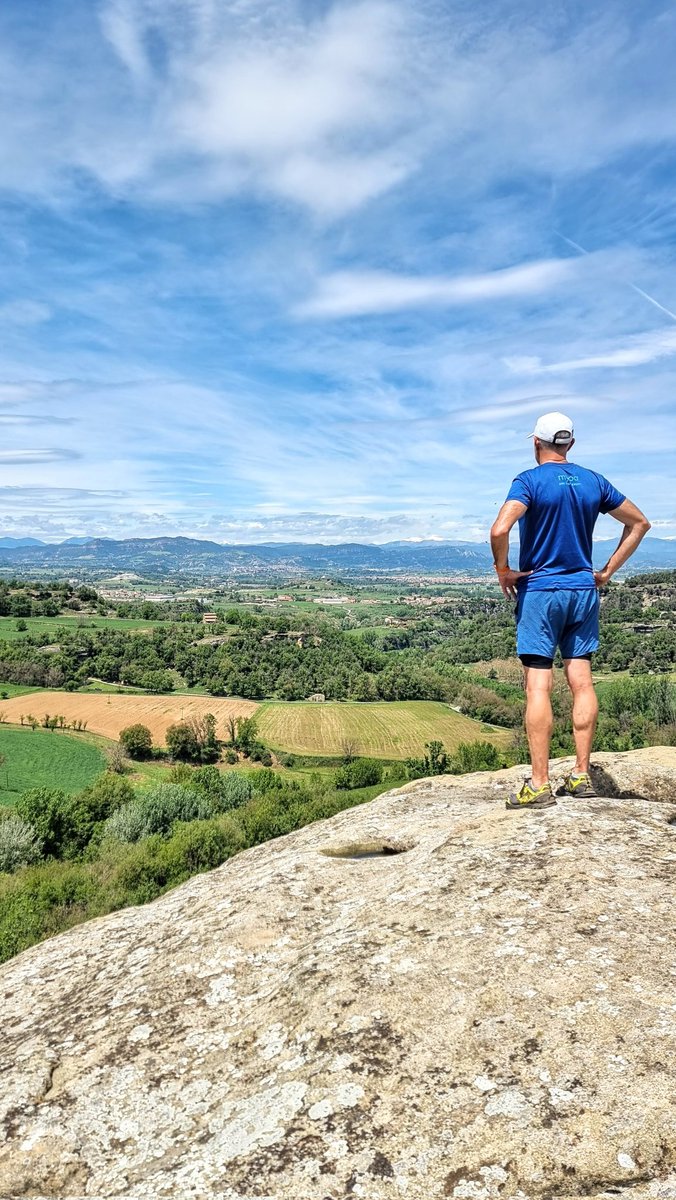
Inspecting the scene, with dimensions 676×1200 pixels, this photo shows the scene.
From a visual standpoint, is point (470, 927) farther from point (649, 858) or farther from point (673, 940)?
point (649, 858)

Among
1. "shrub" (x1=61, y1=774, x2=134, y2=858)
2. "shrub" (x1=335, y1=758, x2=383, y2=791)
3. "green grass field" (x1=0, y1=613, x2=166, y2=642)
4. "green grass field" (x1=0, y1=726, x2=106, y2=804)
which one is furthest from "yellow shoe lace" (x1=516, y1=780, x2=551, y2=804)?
"green grass field" (x1=0, y1=613, x2=166, y2=642)

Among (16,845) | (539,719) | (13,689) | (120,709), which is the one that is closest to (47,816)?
(16,845)

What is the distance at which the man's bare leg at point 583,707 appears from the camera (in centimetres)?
686

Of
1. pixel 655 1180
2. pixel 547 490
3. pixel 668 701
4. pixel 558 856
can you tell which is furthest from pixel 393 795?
pixel 668 701

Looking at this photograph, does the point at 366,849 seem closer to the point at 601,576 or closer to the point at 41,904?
the point at 601,576

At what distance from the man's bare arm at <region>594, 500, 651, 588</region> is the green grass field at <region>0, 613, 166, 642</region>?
12813 centimetres

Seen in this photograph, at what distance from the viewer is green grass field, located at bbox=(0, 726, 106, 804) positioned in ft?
189

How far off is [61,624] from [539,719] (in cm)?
15205

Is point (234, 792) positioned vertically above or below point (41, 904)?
below

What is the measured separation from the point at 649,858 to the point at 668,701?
91.1 metres

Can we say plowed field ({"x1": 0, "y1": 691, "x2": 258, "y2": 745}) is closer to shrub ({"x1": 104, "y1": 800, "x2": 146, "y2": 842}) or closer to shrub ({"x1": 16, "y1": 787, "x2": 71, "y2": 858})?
shrub ({"x1": 16, "y1": 787, "x2": 71, "y2": 858})

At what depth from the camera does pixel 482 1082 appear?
319 cm

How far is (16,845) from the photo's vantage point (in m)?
36.8

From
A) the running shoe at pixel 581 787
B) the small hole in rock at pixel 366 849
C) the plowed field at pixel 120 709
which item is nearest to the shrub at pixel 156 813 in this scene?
the plowed field at pixel 120 709
